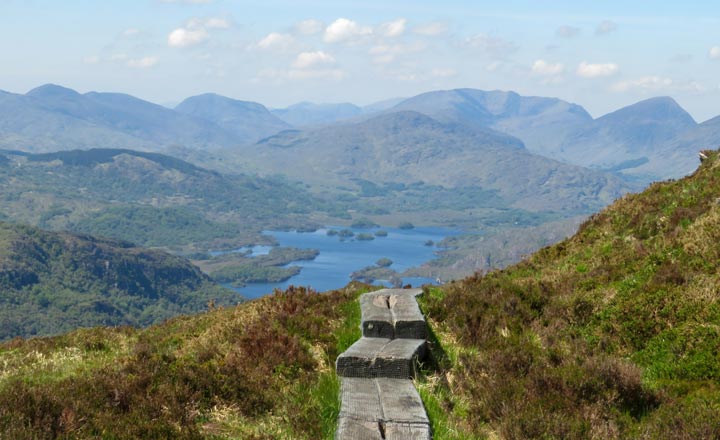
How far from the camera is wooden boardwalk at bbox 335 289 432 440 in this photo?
737cm

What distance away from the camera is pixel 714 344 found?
10516 millimetres

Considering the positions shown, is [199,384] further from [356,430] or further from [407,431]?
[407,431]

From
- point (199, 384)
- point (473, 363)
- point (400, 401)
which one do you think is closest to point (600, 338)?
point (473, 363)

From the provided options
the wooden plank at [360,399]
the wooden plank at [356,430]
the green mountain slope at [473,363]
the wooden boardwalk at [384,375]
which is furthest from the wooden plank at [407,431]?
the green mountain slope at [473,363]

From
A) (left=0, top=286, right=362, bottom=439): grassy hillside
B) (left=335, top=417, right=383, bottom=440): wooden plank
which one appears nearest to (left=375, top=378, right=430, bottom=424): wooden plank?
(left=335, top=417, right=383, bottom=440): wooden plank

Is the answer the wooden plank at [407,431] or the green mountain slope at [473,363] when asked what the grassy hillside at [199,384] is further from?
the wooden plank at [407,431]

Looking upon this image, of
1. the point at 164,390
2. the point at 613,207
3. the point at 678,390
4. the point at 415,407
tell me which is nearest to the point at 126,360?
the point at 164,390

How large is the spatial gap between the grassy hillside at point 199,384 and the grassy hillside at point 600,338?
1.99 meters

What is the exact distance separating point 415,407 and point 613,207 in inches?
720

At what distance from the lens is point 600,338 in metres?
12.4

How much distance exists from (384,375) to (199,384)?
274 centimetres

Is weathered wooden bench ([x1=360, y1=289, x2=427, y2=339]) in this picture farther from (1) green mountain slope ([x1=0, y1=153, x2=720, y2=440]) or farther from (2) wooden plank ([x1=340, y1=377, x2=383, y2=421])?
(2) wooden plank ([x1=340, y1=377, x2=383, y2=421])

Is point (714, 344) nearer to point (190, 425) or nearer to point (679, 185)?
point (190, 425)

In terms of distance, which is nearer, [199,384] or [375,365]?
[199,384]
